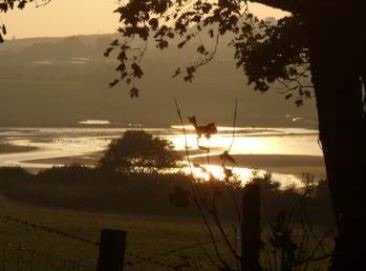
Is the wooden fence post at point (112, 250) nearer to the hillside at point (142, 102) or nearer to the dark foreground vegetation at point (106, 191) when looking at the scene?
the dark foreground vegetation at point (106, 191)

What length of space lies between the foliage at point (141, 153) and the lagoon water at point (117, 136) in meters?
2.65

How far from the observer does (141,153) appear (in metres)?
69.8

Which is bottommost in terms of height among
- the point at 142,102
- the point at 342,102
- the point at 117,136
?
the point at 342,102

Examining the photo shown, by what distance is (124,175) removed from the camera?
195ft

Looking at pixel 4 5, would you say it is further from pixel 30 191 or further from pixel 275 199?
pixel 30 191

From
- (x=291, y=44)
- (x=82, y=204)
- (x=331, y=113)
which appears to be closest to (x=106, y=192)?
(x=82, y=204)

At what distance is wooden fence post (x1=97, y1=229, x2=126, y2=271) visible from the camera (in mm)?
6988

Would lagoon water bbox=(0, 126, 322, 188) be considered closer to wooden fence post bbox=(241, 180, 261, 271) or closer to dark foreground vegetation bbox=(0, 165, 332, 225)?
dark foreground vegetation bbox=(0, 165, 332, 225)

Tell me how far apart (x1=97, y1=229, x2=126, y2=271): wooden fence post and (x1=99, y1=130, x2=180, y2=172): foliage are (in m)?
58.2

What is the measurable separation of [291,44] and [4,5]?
4.70m

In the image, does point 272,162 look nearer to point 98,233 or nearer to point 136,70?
point 98,233

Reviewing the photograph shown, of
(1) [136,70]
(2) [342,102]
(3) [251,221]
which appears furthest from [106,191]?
(3) [251,221]

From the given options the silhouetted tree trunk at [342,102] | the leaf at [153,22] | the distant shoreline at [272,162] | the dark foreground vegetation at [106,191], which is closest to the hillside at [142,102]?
the distant shoreline at [272,162]

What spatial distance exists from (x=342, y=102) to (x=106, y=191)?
159 ft
